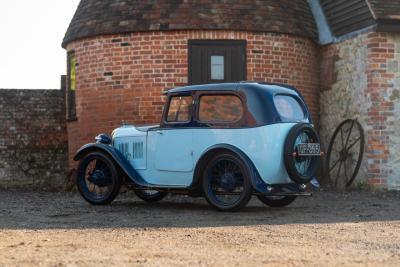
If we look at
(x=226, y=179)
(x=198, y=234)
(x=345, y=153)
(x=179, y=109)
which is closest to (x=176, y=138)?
(x=179, y=109)

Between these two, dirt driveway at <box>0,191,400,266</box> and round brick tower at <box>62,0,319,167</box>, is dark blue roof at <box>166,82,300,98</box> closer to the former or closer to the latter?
dirt driveway at <box>0,191,400,266</box>

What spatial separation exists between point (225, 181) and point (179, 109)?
1292 millimetres

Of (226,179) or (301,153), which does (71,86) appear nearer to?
(226,179)

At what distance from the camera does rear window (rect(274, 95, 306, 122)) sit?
9.98m

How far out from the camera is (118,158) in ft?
35.2

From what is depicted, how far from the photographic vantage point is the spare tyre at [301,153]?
31.2 ft

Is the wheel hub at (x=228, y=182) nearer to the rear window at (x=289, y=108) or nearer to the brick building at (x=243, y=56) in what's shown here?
the rear window at (x=289, y=108)

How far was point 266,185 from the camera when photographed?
9539 mm

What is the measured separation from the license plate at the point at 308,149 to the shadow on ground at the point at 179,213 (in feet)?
2.52

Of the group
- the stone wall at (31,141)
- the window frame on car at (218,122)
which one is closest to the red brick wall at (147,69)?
the stone wall at (31,141)

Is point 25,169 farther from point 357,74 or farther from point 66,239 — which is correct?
point 66,239

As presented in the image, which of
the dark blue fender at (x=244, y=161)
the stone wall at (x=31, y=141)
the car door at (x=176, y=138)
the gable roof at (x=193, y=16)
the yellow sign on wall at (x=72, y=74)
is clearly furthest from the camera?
the stone wall at (x=31, y=141)

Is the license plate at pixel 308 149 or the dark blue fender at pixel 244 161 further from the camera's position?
the license plate at pixel 308 149

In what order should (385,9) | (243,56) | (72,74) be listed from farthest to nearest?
1. (72,74)
2. (243,56)
3. (385,9)
